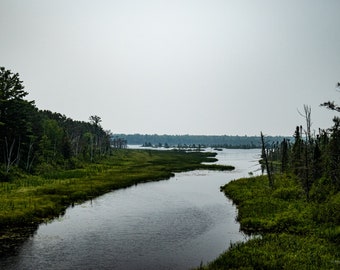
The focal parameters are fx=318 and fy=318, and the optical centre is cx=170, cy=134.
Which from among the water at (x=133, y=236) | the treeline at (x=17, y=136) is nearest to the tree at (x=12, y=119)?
the treeline at (x=17, y=136)

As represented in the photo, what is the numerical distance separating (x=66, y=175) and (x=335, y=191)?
181ft

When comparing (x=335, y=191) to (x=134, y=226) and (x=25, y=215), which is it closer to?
(x=134, y=226)

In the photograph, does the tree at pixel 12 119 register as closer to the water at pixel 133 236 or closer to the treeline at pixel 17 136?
the treeline at pixel 17 136

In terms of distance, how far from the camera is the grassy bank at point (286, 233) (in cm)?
2323

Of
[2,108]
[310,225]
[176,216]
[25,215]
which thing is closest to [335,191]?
[310,225]

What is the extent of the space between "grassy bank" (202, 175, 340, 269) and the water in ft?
7.71

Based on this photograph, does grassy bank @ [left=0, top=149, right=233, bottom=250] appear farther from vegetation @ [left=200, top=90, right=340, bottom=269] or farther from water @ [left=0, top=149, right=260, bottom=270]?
vegetation @ [left=200, top=90, right=340, bottom=269]

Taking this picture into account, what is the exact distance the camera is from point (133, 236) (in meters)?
32.1

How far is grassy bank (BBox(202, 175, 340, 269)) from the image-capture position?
2323cm

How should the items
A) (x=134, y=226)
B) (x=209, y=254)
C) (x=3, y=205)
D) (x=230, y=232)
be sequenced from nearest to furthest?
1. (x=209, y=254)
2. (x=230, y=232)
3. (x=134, y=226)
4. (x=3, y=205)

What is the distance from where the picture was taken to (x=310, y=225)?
32.1 m

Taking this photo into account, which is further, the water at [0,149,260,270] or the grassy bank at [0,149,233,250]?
the grassy bank at [0,149,233,250]

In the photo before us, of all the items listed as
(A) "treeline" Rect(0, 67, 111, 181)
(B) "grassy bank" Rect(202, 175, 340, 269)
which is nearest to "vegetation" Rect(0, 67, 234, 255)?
(A) "treeline" Rect(0, 67, 111, 181)

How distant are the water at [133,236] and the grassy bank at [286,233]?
7.71 feet
